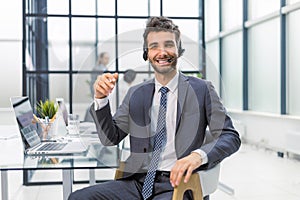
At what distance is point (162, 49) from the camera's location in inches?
56.5

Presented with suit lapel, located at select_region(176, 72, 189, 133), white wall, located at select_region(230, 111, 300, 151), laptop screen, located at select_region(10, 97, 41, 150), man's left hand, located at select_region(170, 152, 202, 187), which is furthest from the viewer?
white wall, located at select_region(230, 111, 300, 151)

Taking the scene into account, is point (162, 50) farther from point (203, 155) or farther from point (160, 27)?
point (203, 155)

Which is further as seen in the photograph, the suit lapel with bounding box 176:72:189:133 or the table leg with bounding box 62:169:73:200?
the table leg with bounding box 62:169:73:200

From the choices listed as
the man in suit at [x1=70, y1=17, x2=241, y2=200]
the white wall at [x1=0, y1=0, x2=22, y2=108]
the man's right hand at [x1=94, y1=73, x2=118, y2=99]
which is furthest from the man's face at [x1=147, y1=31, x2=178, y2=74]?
the white wall at [x1=0, y1=0, x2=22, y2=108]

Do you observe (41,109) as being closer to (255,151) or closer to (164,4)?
(164,4)

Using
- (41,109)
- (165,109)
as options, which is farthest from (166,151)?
(41,109)

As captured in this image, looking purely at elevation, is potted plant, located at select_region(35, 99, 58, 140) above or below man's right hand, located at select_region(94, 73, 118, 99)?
below

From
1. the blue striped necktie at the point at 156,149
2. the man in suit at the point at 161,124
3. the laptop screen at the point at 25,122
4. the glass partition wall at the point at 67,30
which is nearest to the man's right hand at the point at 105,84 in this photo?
the man in suit at the point at 161,124

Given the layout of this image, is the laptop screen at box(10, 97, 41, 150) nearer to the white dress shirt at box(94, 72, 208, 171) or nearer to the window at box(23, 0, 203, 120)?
the white dress shirt at box(94, 72, 208, 171)

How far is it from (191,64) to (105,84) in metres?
0.34

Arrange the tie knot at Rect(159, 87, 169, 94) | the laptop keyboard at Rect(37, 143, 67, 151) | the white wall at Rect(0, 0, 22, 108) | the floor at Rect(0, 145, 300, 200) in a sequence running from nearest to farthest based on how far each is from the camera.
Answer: the tie knot at Rect(159, 87, 169, 94), the laptop keyboard at Rect(37, 143, 67, 151), the floor at Rect(0, 145, 300, 200), the white wall at Rect(0, 0, 22, 108)

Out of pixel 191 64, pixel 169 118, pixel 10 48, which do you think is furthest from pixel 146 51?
pixel 10 48

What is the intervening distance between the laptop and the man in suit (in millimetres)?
302

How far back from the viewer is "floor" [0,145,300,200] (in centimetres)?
346
